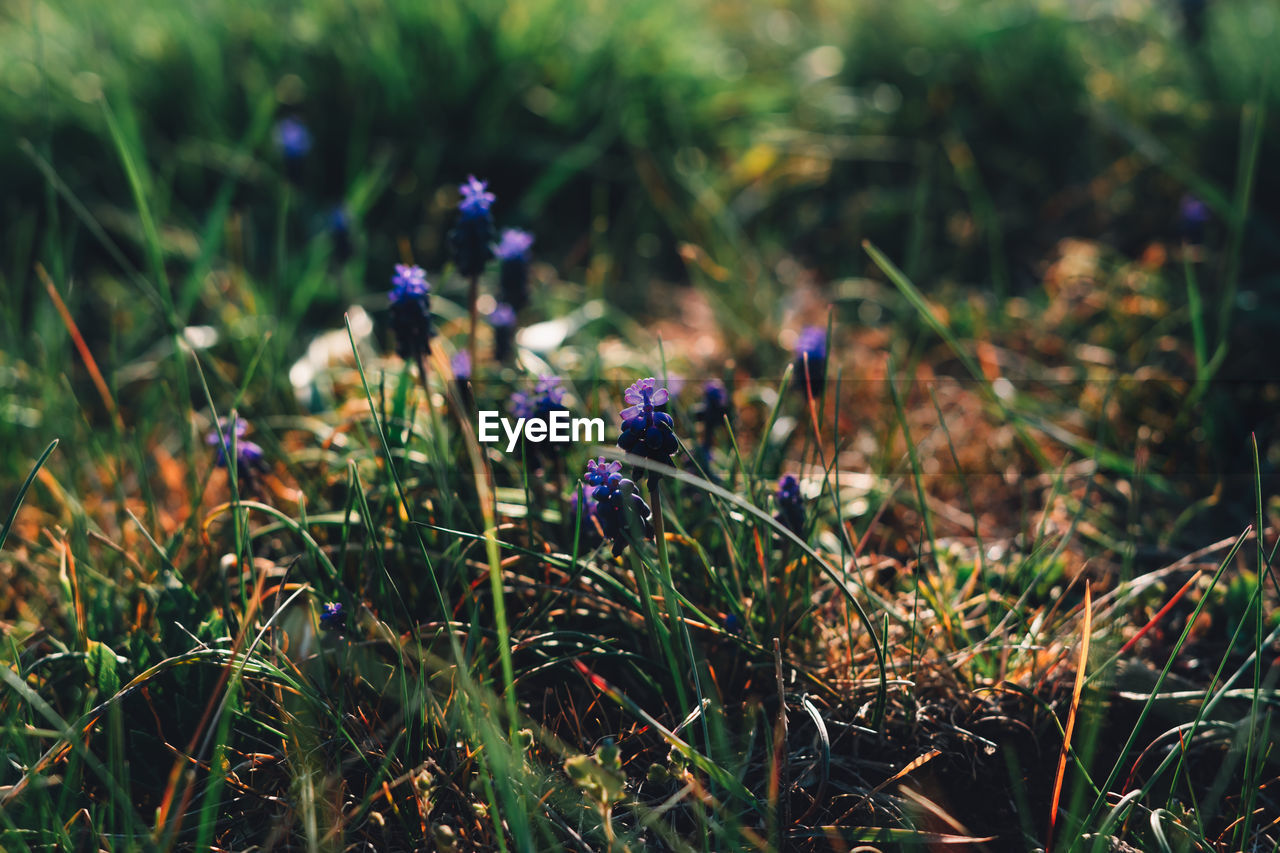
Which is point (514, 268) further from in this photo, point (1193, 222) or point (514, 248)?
point (1193, 222)

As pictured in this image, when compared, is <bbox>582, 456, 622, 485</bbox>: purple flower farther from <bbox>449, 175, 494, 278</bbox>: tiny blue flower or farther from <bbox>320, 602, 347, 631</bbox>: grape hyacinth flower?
<bbox>449, 175, 494, 278</bbox>: tiny blue flower

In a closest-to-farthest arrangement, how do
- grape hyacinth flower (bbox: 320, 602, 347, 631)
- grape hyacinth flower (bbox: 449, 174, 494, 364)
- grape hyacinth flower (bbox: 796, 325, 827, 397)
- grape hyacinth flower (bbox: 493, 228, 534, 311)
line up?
grape hyacinth flower (bbox: 320, 602, 347, 631)
grape hyacinth flower (bbox: 449, 174, 494, 364)
grape hyacinth flower (bbox: 796, 325, 827, 397)
grape hyacinth flower (bbox: 493, 228, 534, 311)

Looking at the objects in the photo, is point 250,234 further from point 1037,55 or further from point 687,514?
point 1037,55

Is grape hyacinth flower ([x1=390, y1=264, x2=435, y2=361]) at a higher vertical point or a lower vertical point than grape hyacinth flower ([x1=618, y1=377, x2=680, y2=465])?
higher

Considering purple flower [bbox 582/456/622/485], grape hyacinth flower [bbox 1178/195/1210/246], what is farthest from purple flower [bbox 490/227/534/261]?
grape hyacinth flower [bbox 1178/195/1210/246]

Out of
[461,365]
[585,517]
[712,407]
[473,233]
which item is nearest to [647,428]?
[585,517]
